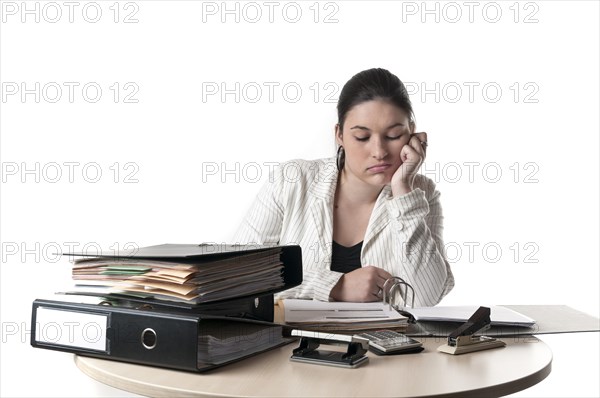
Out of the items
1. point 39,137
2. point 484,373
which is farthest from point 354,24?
point 484,373

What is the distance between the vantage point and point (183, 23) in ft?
11.1

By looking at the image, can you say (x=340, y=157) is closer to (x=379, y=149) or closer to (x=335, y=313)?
(x=379, y=149)

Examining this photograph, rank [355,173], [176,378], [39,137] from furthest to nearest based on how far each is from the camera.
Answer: [39,137]
[355,173]
[176,378]

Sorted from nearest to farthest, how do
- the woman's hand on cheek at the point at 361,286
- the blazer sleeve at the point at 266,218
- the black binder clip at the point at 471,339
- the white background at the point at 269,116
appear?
the black binder clip at the point at 471,339 → the woman's hand on cheek at the point at 361,286 → the blazer sleeve at the point at 266,218 → the white background at the point at 269,116

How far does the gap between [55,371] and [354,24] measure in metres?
A: 2.09

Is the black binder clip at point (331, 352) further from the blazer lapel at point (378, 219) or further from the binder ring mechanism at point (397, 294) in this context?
the blazer lapel at point (378, 219)

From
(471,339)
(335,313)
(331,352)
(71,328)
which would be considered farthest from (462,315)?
(71,328)

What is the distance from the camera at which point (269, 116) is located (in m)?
3.38

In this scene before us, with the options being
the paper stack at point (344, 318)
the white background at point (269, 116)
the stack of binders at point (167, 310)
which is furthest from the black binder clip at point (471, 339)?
the white background at point (269, 116)

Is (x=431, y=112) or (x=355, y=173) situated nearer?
(x=355, y=173)

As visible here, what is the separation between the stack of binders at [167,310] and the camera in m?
1.15

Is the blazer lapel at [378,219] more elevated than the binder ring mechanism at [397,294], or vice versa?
the blazer lapel at [378,219]

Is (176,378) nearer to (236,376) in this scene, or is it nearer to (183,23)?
(236,376)

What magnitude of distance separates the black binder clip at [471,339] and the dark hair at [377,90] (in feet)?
4.03
